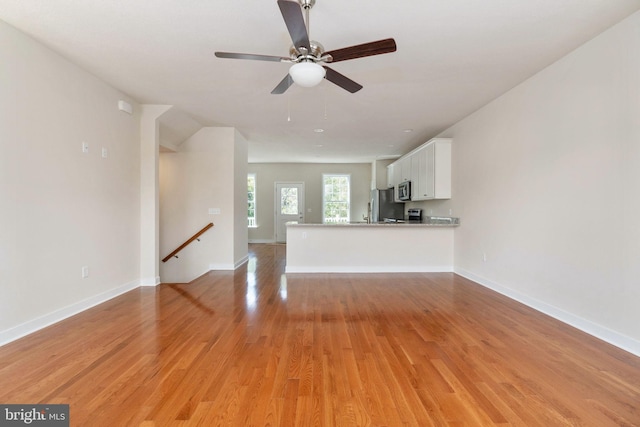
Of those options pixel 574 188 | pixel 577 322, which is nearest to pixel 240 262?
pixel 577 322

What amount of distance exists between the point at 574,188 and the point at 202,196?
5.45 metres

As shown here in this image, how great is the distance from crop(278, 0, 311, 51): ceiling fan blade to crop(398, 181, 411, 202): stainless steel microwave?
4.91 m

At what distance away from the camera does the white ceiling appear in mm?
2176

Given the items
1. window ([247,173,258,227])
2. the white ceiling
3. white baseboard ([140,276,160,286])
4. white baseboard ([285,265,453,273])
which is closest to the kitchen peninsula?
white baseboard ([285,265,453,273])

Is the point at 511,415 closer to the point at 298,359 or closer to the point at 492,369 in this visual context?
the point at 492,369

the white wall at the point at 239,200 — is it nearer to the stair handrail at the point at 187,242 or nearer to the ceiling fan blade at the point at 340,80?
the stair handrail at the point at 187,242

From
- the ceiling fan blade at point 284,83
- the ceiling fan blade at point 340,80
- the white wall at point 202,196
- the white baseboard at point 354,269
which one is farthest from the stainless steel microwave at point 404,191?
the ceiling fan blade at point 284,83

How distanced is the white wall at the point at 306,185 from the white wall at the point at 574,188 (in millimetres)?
5473

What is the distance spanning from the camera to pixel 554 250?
9.95 feet

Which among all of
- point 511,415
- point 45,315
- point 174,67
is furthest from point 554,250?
point 45,315

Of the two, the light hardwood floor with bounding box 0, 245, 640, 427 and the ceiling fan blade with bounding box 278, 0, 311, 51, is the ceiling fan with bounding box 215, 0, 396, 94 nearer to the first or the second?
the ceiling fan blade with bounding box 278, 0, 311, 51

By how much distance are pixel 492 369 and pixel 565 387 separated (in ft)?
1.32

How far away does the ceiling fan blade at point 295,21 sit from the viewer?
1.65 metres

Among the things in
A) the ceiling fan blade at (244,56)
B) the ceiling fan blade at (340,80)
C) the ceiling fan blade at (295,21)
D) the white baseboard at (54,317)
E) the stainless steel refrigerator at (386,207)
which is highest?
the ceiling fan blade at (295,21)
